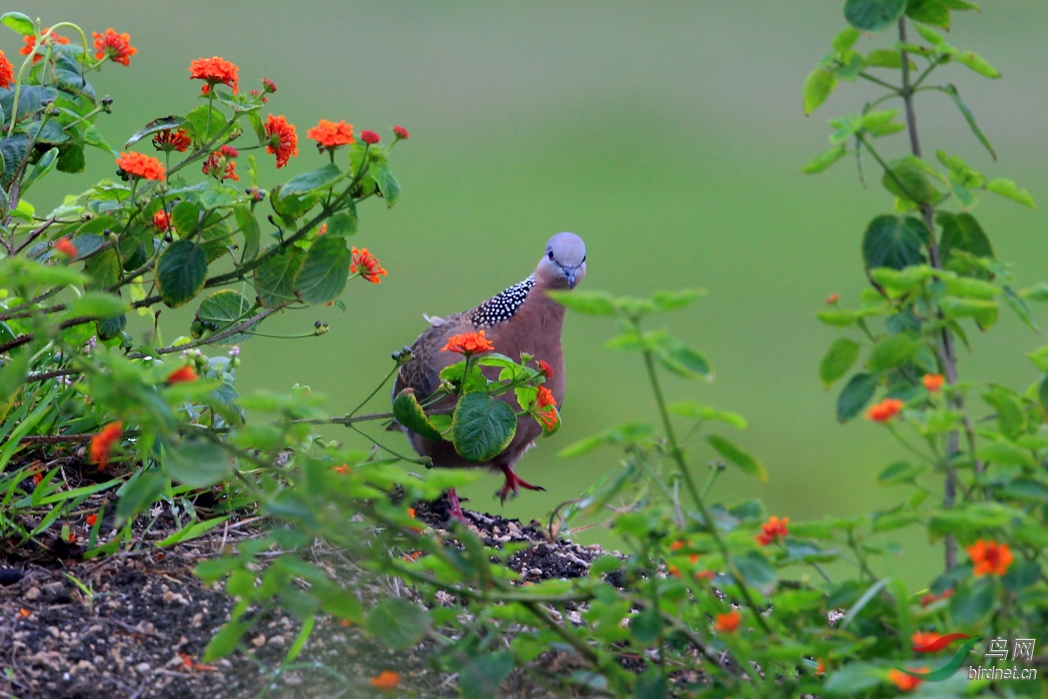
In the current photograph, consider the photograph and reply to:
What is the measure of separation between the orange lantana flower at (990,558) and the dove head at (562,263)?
256 cm

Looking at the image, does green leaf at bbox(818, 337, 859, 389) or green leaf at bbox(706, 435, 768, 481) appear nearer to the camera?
A: green leaf at bbox(706, 435, 768, 481)

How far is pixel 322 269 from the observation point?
94.0 inches

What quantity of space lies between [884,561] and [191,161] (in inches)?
73.4

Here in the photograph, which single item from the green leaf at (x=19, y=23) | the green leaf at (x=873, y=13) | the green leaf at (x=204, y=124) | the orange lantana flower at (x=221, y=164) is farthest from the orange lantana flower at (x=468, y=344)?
the green leaf at (x=19, y=23)

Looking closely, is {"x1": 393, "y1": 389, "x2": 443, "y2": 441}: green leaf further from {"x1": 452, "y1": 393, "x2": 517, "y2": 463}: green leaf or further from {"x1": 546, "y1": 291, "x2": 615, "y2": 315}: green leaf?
{"x1": 546, "y1": 291, "x2": 615, "y2": 315}: green leaf

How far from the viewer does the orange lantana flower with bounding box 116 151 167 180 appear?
2.17 meters

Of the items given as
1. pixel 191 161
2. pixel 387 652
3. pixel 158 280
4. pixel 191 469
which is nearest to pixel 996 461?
pixel 191 469

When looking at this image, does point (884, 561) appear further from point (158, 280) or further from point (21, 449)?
point (21, 449)

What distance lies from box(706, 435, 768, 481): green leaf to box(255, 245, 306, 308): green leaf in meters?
1.27

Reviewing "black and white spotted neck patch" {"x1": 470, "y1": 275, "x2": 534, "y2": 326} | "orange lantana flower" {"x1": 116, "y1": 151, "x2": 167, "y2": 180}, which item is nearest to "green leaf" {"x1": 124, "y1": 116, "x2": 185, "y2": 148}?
"orange lantana flower" {"x1": 116, "y1": 151, "x2": 167, "y2": 180}

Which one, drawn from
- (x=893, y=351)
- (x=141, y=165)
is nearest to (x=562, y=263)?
(x=141, y=165)

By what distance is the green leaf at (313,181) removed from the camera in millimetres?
2141

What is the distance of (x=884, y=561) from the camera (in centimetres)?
191

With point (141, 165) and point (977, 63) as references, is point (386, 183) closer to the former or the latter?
point (141, 165)
